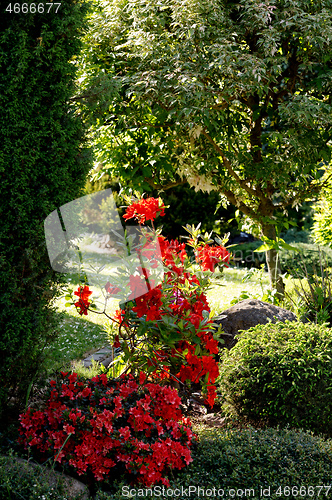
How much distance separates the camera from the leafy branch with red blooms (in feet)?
8.54

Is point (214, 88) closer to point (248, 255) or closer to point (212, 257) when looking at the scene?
point (212, 257)

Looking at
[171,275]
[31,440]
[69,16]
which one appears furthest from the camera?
[171,275]

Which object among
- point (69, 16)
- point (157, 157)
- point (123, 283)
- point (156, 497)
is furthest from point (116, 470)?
point (157, 157)

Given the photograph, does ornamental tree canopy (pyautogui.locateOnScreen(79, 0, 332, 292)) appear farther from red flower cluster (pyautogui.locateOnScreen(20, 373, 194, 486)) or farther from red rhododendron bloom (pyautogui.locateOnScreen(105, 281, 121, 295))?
red flower cluster (pyautogui.locateOnScreen(20, 373, 194, 486))

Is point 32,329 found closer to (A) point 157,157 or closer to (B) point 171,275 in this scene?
(B) point 171,275

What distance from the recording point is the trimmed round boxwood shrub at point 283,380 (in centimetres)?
281

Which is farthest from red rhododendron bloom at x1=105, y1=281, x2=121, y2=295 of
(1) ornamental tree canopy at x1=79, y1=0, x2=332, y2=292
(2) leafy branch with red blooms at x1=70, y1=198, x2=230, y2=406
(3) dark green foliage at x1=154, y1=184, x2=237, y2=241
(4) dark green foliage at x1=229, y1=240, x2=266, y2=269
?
(4) dark green foliage at x1=229, y1=240, x2=266, y2=269

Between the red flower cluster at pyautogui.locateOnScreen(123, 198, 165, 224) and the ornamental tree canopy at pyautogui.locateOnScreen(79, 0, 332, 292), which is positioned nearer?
the red flower cluster at pyautogui.locateOnScreen(123, 198, 165, 224)

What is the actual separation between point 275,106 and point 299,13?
115cm

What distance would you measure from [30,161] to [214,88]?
2.63 metres

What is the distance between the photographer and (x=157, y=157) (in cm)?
467

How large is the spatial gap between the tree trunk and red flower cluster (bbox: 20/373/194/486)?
307 centimetres

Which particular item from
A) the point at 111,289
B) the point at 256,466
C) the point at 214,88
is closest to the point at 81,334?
the point at 111,289

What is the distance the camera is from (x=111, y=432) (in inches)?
88.9
